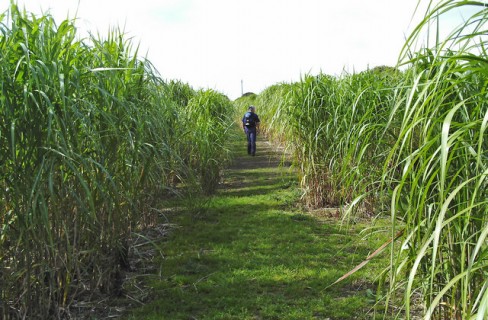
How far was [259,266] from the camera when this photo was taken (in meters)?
4.17

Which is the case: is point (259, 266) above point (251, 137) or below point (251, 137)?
below

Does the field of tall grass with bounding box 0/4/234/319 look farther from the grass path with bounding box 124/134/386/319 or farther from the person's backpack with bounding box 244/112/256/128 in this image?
the person's backpack with bounding box 244/112/256/128

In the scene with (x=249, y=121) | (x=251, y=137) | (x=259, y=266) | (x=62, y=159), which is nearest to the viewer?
(x=62, y=159)

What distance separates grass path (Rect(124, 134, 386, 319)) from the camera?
3.31 m

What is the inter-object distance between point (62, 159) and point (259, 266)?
2312 mm

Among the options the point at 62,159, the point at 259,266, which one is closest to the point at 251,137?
the point at 259,266

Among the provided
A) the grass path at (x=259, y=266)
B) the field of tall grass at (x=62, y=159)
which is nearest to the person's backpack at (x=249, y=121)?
the grass path at (x=259, y=266)

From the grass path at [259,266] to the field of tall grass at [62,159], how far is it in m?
0.59

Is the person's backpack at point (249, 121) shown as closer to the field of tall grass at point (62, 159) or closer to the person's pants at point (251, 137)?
the person's pants at point (251, 137)

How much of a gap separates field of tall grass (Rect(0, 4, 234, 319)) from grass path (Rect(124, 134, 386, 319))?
0.59m

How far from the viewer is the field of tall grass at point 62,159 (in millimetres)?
2295

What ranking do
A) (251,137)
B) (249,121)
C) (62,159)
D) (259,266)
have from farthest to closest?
(251,137) → (249,121) → (259,266) → (62,159)

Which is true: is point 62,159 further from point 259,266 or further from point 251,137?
point 251,137

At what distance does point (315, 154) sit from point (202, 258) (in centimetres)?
230
